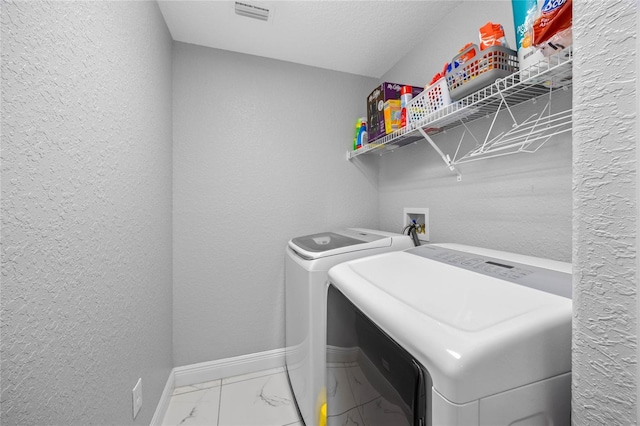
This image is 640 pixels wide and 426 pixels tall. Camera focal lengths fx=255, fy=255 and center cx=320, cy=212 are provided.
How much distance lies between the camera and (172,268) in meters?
1.80

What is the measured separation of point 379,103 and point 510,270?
4.32ft

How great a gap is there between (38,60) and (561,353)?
138 centimetres

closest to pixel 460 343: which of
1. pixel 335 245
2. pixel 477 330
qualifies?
pixel 477 330

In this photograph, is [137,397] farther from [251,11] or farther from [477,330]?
[251,11]

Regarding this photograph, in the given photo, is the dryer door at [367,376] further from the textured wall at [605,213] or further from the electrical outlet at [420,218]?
the electrical outlet at [420,218]

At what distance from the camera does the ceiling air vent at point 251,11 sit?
4.86ft

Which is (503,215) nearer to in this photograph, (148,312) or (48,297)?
(48,297)

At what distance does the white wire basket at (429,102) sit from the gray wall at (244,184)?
0.82 metres

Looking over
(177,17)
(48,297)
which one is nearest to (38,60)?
(48,297)

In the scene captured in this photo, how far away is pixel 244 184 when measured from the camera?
195cm

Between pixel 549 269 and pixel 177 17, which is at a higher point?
pixel 177 17

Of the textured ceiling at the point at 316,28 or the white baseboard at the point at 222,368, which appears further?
the white baseboard at the point at 222,368

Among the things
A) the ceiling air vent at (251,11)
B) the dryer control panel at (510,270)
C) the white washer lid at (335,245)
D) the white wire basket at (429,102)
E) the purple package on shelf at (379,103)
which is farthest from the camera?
the purple package on shelf at (379,103)

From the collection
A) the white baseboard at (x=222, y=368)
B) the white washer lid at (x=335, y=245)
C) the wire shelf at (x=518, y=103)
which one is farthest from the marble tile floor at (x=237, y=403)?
the wire shelf at (x=518, y=103)
